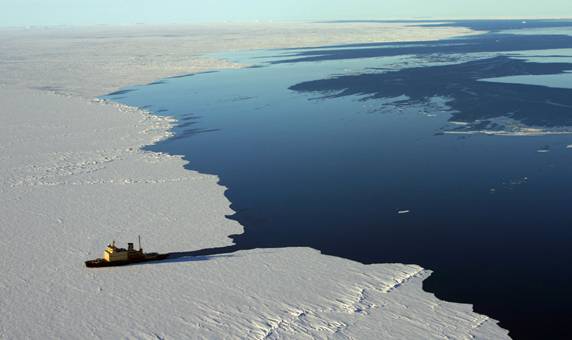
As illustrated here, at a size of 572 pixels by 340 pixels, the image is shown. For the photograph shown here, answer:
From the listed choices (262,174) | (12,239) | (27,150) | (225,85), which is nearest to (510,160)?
(262,174)

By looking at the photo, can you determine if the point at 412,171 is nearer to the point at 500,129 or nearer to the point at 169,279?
the point at 500,129

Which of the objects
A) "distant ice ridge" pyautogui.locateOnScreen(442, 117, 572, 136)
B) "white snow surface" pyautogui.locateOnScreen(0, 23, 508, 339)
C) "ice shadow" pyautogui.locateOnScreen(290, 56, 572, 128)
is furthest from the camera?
"ice shadow" pyautogui.locateOnScreen(290, 56, 572, 128)

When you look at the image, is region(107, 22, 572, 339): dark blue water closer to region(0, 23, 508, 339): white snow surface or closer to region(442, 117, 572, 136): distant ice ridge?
region(442, 117, 572, 136): distant ice ridge

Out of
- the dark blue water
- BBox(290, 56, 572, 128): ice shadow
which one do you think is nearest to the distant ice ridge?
the dark blue water

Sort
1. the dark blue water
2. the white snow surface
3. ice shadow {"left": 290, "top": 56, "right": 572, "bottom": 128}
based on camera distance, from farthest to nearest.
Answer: ice shadow {"left": 290, "top": 56, "right": 572, "bottom": 128} → the dark blue water → the white snow surface

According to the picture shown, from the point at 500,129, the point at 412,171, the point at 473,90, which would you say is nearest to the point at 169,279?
the point at 412,171

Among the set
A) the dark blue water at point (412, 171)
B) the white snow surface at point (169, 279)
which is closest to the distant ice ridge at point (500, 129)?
the dark blue water at point (412, 171)
